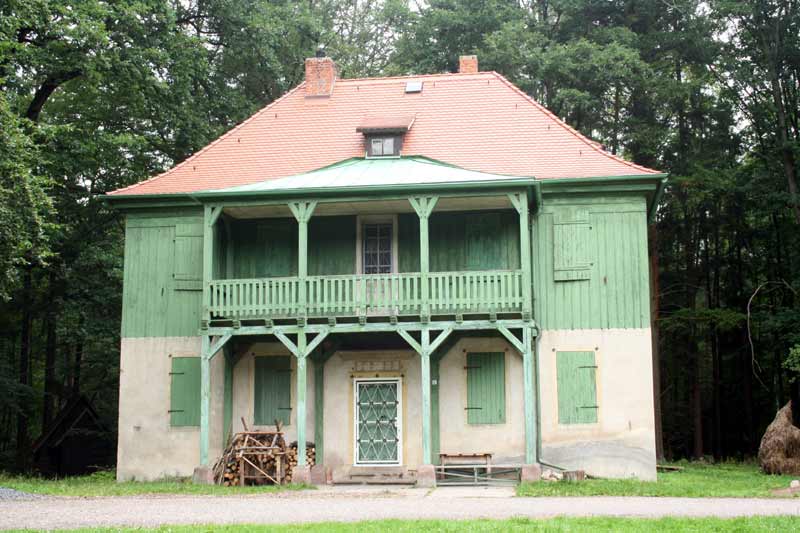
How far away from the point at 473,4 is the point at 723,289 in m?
13.7

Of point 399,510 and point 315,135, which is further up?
point 315,135

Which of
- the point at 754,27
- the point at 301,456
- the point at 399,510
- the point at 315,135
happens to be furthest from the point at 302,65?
the point at 399,510

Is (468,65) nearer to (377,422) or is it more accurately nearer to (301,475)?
(377,422)

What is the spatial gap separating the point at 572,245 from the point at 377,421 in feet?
18.0

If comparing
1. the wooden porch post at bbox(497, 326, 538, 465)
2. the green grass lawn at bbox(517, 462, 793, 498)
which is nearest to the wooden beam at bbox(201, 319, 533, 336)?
the wooden porch post at bbox(497, 326, 538, 465)

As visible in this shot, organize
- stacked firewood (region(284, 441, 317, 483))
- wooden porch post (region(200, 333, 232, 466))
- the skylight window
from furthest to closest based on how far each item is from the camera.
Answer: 1. the skylight window
2. stacked firewood (region(284, 441, 317, 483))
3. wooden porch post (region(200, 333, 232, 466))

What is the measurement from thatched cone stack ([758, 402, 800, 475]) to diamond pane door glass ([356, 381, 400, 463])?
8.55 meters

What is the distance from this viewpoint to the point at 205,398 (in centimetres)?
1955

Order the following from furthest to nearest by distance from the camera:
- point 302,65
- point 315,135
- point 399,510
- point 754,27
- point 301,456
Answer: point 302,65, point 754,27, point 315,135, point 301,456, point 399,510

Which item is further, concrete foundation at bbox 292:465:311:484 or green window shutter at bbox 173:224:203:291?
green window shutter at bbox 173:224:203:291

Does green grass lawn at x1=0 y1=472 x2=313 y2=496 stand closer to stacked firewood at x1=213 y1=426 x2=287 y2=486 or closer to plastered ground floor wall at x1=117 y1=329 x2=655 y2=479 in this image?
stacked firewood at x1=213 y1=426 x2=287 y2=486

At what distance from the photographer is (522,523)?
11867 mm

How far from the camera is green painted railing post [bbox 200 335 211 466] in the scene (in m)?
19.4

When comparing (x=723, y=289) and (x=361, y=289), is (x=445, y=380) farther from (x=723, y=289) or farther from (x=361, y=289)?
(x=723, y=289)
